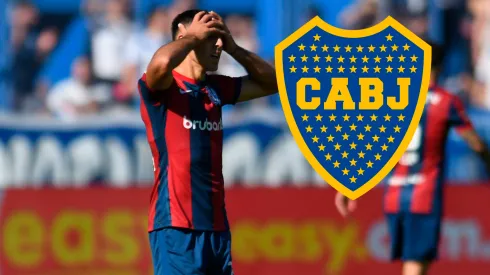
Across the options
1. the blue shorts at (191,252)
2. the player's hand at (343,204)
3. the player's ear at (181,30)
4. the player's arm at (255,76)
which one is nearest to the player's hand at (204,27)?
the player's ear at (181,30)

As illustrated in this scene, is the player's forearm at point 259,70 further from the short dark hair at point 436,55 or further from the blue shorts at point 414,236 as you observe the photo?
the blue shorts at point 414,236

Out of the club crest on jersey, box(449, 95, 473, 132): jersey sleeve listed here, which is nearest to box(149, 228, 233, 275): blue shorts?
the club crest on jersey

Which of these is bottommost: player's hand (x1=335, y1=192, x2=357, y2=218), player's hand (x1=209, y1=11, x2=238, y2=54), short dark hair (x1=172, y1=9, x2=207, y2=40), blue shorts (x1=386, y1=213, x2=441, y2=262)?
blue shorts (x1=386, y1=213, x2=441, y2=262)

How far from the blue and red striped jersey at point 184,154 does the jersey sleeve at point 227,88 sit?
0.38ft

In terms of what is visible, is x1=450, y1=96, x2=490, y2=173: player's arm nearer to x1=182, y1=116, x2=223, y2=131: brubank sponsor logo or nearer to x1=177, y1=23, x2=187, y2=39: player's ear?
x1=182, y1=116, x2=223, y2=131: brubank sponsor logo

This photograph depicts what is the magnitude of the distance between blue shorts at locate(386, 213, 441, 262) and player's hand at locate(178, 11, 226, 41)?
123 inches

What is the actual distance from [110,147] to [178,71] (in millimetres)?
5941

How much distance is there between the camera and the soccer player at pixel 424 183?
25.1 ft

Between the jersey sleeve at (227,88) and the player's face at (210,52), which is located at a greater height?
the player's face at (210,52)

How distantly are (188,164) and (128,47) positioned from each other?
6.28 m

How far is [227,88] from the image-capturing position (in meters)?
5.47

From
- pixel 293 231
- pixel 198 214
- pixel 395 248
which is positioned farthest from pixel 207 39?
pixel 293 231

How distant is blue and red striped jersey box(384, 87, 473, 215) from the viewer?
7648 mm

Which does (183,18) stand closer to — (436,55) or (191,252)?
(191,252)
